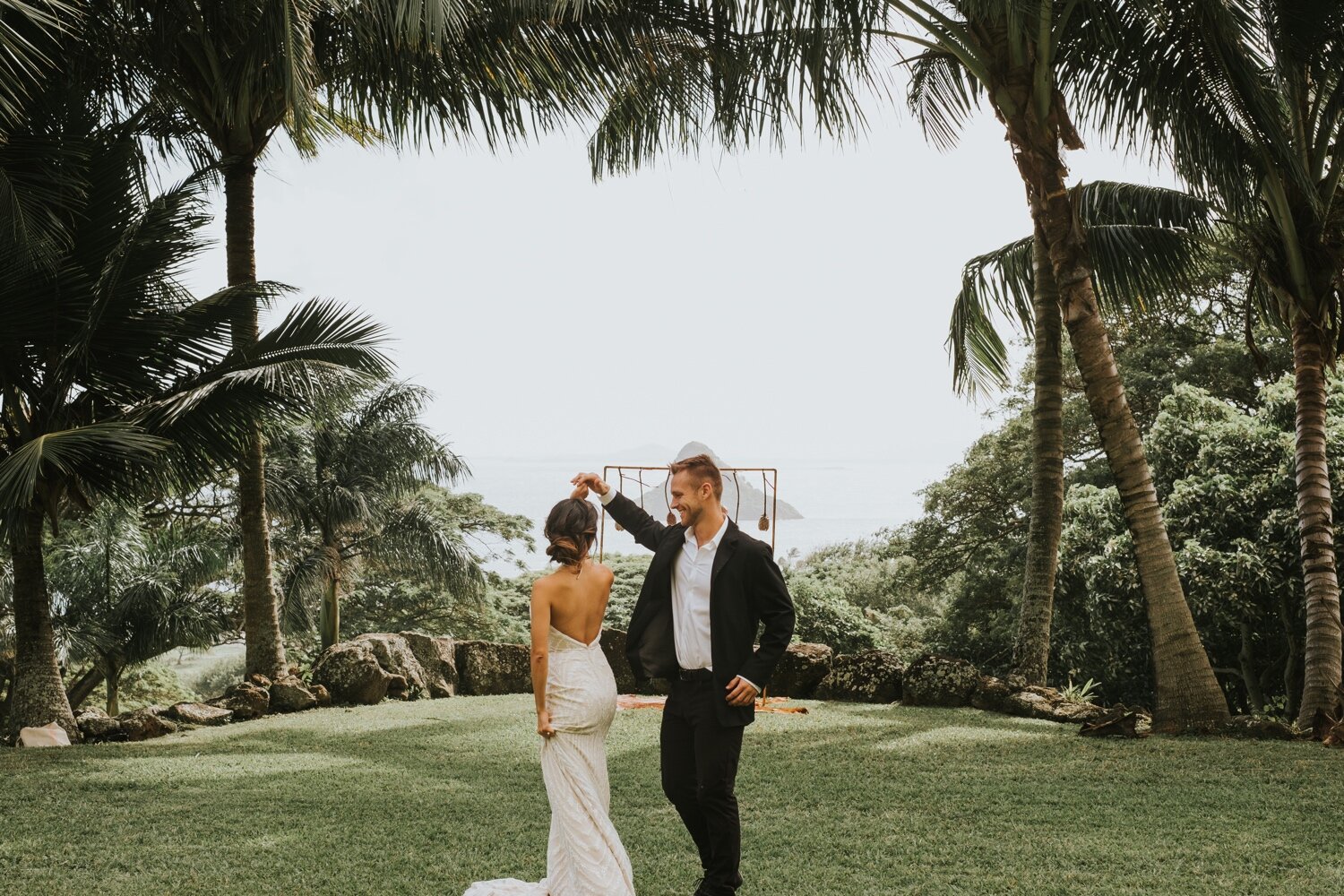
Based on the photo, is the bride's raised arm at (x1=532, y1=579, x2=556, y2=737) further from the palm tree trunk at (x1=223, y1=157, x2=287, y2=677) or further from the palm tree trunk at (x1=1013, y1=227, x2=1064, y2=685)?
the palm tree trunk at (x1=1013, y1=227, x2=1064, y2=685)

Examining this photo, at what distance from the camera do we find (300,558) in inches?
795

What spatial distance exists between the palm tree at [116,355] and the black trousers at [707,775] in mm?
6050

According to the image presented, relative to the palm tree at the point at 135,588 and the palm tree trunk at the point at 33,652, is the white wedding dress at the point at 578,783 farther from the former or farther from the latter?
the palm tree at the point at 135,588

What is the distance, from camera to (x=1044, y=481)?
11.7 metres

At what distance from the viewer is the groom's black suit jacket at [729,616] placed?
14.5ft

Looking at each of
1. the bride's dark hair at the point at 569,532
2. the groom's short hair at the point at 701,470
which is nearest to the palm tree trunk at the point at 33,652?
the bride's dark hair at the point at 569,532

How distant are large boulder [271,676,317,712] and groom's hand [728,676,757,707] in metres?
8.81

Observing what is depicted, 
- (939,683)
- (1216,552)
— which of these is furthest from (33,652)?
(1216,552)

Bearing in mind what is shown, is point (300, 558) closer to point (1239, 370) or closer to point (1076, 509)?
point (1076, 509)

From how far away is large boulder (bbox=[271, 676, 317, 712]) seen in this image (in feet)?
39.1

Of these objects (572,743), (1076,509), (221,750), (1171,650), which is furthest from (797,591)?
(572,743)

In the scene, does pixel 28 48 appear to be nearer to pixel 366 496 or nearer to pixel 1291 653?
pixel 366 496

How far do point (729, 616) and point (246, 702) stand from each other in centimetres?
859

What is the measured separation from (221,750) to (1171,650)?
7.79 m
